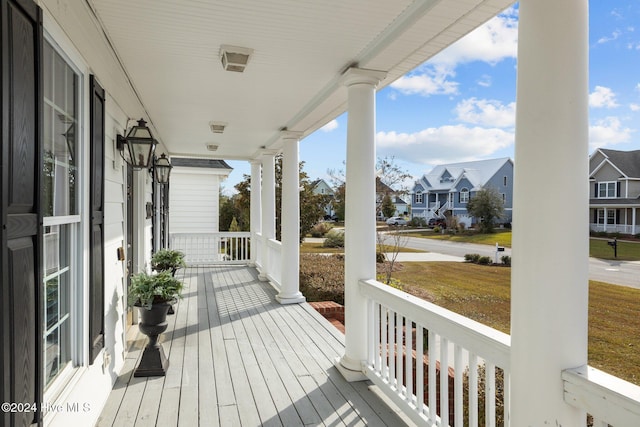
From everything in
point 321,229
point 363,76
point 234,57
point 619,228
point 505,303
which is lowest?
point 505,303

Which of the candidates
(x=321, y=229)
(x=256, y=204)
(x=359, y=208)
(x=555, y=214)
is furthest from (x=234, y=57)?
(x=321, y=229)

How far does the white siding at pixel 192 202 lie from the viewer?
11.4 metres

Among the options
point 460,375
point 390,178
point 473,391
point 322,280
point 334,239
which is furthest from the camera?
point 334,239

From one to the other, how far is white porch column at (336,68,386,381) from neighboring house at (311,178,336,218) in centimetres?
803

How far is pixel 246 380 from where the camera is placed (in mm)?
3373

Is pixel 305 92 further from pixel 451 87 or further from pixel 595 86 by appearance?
pixel 451 87

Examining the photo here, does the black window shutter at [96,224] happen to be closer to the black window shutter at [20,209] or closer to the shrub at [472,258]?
the black window shutter at [20,209]

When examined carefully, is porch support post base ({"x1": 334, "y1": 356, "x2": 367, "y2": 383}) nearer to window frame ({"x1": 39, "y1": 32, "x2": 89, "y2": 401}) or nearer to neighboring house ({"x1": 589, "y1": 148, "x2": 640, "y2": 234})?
window frame ({"x1": 39, "y1": 32, "x2": 89, "y2": 401})

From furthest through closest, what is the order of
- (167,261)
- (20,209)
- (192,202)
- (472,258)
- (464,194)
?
(192,202), (464,194), (167,261), (472,258), (20,209)

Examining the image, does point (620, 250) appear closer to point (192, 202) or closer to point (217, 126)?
point (217, 126)

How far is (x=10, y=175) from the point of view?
4.49 feet

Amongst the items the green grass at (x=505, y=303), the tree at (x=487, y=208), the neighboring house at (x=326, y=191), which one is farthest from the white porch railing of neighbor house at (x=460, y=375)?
the neighboring house at (x=326, y=191)

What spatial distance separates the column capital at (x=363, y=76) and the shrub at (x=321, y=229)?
9.26 metres

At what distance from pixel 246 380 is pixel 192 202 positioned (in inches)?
346
